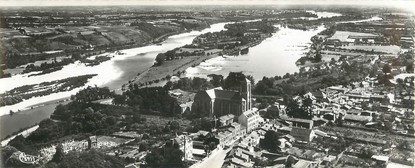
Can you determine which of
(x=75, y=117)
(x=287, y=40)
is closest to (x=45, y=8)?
(x=75, y=117)

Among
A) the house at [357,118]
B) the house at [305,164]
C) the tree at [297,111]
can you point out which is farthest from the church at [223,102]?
the house at [305,164]

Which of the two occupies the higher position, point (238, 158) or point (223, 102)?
point (223, 102)

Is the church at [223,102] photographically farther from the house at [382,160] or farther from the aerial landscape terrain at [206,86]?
the house at [382,160]

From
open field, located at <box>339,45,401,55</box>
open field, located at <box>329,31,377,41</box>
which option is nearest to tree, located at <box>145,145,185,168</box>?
open field, located at <box>339,45,401,55</box>

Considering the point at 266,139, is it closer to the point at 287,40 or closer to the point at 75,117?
the point at 287,40

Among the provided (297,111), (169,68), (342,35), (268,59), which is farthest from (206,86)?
(342,35)

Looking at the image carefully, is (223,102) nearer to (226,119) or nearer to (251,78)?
(226,119)

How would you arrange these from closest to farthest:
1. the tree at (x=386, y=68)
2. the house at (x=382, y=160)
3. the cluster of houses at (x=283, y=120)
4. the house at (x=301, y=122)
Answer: the house at (x=382, y=160), the cluster of houses at (x=283, y=120), the house at (x=301, y=122), the tree at (x=386, y=68)
